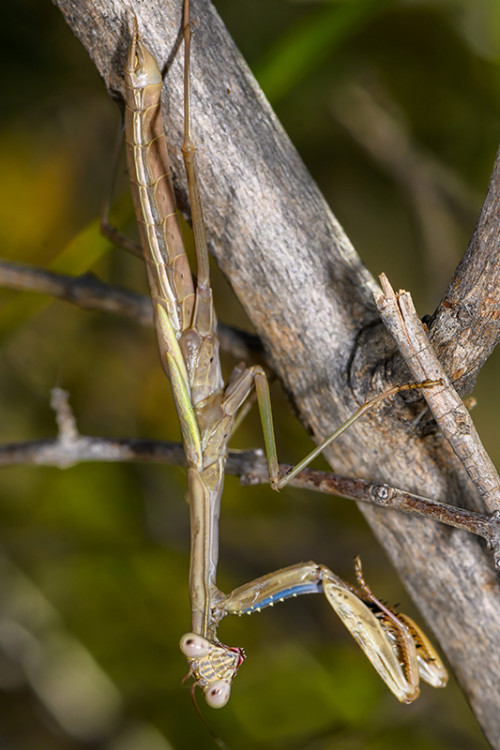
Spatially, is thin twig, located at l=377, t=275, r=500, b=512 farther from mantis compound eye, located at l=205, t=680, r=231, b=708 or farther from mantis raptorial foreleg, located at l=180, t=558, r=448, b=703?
mantis compound eye, located at l=205, t=680, r=231, b=708

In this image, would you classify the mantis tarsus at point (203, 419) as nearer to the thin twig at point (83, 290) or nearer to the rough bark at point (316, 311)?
the rough bark at point (316, 311)

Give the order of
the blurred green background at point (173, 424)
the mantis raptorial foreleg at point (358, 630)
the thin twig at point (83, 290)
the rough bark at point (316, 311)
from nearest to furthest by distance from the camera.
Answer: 1. the rough bark at point (316, 311)
2. the mantis raptorial foreleg at point (358, 630)
3. the thin twig at point (83, 290)
4. the blurred green background at point (173, 424)

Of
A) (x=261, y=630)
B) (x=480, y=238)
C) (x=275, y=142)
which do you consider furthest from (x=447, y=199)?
(x=261, y=630)

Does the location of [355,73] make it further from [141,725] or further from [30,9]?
[141,725]

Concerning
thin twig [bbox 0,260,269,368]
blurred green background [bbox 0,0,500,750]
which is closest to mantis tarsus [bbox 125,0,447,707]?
thin twig [bbox 0,260,269,368]

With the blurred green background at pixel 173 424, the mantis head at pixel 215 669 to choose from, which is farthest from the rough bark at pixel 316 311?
the blurred green background at pixel 173 424

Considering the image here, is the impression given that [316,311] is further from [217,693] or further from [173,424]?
[173,424]
